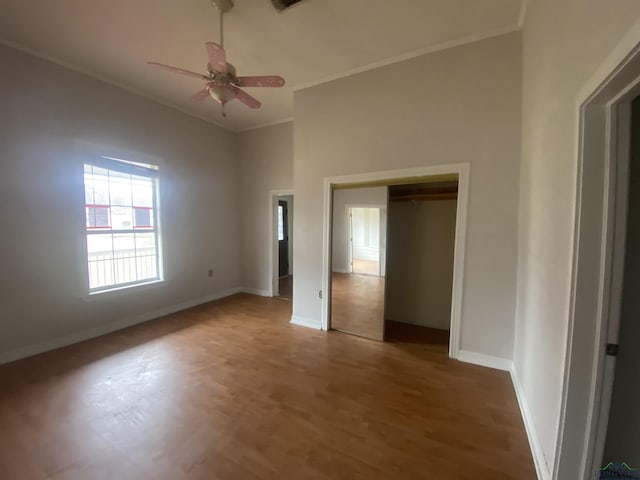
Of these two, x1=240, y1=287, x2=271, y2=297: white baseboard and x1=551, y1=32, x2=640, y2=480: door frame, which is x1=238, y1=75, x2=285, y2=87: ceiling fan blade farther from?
x1=240, y1=287, x2=271, y2=297: white baseboard

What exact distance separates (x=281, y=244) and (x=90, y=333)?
12.8 ft

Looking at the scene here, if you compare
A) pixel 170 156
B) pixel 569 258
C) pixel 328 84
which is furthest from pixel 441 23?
pixel 170 156

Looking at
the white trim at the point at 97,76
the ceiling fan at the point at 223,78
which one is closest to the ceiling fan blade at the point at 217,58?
the ceiling fan at the point at 223,78

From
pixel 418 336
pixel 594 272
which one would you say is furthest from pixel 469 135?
pixel 418 336

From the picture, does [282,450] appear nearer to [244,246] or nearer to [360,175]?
[360,175]

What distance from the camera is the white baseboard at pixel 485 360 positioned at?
253 centimetres

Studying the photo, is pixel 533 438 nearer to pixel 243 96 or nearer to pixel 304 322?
pixel 304 322

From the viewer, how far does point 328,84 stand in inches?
129

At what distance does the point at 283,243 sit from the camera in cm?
654

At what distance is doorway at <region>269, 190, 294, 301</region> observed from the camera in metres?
4.92

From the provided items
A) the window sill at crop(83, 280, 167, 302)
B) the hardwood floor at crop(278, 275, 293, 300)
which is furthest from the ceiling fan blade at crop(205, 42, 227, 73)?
the hardwood floor at crop(278, 275, 293, 300)

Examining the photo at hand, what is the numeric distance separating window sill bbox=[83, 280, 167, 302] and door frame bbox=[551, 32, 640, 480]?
4457 millimetres

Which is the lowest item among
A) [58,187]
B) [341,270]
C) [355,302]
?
[355,302]

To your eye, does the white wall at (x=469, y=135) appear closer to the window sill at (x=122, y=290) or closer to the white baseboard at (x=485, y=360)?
the white baseboard at (x=485, y=360)
